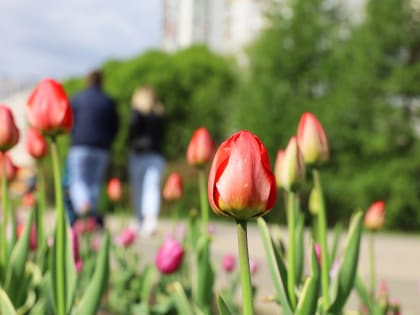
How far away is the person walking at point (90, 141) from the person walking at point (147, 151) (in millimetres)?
299

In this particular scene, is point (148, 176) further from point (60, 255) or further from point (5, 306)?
point (5, 306)

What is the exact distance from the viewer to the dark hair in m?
6.87

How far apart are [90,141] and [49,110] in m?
5.25

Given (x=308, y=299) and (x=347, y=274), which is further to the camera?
(x=347, y=274)

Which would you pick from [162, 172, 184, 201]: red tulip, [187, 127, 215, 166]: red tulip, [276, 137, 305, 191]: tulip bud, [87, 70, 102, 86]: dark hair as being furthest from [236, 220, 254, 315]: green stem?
[87, 70, 102, 86]: dark hair

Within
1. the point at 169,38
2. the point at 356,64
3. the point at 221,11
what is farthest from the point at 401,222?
the point at 169,38

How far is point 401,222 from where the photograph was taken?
14547mm

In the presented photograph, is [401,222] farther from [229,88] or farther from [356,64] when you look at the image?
[229,88]

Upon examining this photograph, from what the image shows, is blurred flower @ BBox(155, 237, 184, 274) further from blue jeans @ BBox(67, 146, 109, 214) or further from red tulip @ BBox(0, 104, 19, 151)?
blue jeans @ BBox(67, 146, 109, 214)

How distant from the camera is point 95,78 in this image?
6.92m

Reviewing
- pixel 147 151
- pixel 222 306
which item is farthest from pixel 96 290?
pixel 147 151

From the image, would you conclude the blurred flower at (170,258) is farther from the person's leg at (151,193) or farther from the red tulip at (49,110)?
the person's leg at (151,193)

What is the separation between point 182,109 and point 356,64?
1012 centimetres

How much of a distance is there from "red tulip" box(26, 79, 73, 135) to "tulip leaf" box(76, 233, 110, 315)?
34 centimetres
